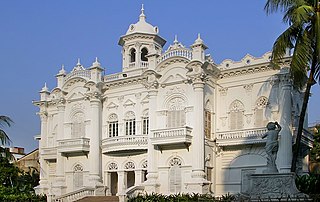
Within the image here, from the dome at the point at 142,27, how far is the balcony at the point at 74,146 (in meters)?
9.17

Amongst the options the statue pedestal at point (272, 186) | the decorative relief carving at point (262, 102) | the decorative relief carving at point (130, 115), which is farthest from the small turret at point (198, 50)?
the statue pedestal at point (272, 186)

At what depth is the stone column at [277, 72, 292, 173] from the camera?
26.5 meters

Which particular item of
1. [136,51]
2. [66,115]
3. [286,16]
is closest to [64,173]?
[66,115]

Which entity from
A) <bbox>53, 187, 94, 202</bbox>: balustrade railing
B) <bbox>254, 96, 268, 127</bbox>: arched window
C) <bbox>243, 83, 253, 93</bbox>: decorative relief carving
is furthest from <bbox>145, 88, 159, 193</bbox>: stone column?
<bbox>254, 96, 268, 127</bbox>: arched window

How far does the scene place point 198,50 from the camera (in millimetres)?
28281

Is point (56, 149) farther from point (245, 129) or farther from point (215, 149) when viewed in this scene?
point (245, 129)

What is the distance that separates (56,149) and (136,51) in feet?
30.4

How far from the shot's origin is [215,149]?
29406 millimetres

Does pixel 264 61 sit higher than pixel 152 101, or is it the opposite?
pixel 264 61

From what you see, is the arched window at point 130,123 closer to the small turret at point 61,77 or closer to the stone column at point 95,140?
the stone column at point 95,140

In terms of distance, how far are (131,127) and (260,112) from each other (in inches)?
346

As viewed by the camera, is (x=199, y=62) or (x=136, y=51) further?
(x=136, y=51)

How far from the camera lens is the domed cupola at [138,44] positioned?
35.8m

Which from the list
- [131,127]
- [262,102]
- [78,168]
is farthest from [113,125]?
[262,102]
